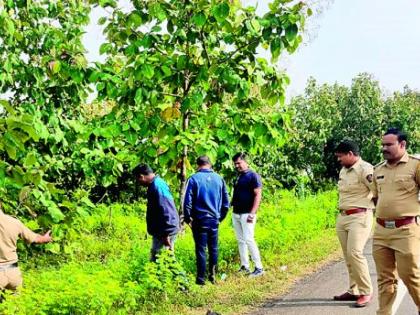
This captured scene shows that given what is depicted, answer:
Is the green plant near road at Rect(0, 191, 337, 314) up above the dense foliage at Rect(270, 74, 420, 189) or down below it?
below

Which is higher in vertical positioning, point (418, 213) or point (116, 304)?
point (418, 213)

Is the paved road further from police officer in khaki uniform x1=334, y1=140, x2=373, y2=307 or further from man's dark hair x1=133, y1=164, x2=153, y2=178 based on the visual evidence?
man's dark hair x1=133, y1=164, x2=153, y2=178

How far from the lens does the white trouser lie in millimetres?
8094

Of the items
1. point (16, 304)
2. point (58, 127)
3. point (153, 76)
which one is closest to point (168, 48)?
point (153, 76)

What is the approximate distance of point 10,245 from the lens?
5945 millimetres

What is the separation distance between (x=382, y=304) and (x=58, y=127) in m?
5.60

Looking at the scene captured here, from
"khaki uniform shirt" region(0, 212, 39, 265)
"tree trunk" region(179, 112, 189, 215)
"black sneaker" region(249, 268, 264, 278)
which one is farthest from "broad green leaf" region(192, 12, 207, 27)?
"black sneaker" region(249, 268, 264, 278)

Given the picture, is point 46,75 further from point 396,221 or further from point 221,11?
point 396,221

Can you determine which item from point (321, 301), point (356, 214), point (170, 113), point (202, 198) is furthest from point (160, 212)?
point (356, 214)

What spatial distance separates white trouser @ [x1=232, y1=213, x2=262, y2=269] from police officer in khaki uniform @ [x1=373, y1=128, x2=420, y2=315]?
9.19 ft

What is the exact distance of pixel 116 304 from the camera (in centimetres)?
609

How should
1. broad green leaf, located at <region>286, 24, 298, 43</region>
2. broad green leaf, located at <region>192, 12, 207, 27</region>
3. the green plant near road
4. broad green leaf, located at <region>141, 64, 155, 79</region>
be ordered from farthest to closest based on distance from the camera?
broad green leaf, located at <region>141, 64, 155, 79</region> < broad green leaf, located at <region>192, 12, 207, 27</region> < broad green leaf, located at <region>286, 24, 298, 43</region> < the green plant near road

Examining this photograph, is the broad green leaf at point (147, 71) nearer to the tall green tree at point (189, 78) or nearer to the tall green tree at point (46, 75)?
the tall green tree at point (189, 78)

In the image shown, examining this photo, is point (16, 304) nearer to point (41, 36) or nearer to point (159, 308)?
point (159, 308)
